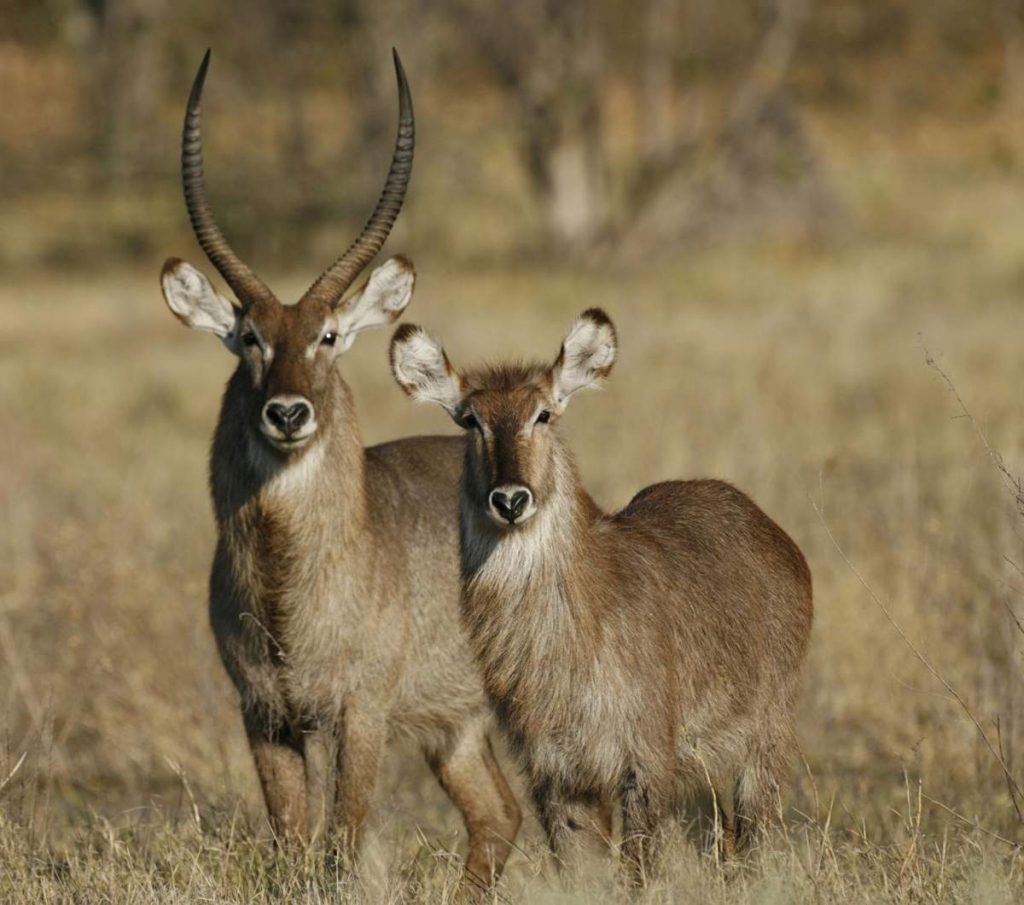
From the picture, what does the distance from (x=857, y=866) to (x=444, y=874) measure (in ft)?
3.70

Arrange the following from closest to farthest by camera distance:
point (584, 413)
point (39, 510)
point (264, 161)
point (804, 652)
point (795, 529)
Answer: point (804, 652), point (795, 529), point (39, 510), point (584, 413), point (264, 161)

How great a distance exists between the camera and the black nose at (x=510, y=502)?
4.22 metres

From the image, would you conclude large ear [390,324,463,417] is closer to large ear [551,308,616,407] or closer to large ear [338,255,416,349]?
large ear [551,308,616,407]

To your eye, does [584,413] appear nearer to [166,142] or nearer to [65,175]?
[166,142]

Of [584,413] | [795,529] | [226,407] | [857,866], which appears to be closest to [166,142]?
[584,413]

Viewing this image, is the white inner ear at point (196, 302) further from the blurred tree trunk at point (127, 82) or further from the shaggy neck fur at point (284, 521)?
the blurred tree trunk at point (127, 82)

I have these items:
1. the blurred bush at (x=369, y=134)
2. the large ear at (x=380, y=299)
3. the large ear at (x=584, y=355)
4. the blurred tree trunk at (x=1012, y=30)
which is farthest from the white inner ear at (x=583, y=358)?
the blurred tree trunk at (x=1012, y=30)

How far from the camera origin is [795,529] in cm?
851

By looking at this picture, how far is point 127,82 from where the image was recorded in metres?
23.6

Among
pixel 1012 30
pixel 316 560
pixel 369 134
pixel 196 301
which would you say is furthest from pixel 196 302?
pixel 1012 30

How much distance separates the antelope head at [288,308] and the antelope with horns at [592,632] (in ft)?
1.22

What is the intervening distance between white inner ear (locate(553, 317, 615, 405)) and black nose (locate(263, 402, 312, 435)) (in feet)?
2.45

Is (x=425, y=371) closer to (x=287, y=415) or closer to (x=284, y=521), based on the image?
(x=287, y=415)

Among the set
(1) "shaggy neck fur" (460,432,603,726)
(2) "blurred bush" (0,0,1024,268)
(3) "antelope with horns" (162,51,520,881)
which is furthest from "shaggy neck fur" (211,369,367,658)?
(2) "blurred bush" (0,0,1024,268)
